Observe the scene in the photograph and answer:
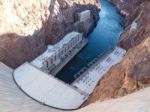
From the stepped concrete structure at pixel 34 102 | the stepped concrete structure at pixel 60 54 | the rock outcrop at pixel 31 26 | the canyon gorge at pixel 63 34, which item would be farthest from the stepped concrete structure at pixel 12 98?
the stepped concrete structure at pixel 60 54

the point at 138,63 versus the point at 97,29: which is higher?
the point at 138,63

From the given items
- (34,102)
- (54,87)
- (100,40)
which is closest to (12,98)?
(34,102)

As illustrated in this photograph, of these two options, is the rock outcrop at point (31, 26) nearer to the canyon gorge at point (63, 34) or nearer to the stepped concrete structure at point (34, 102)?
the canyon gorge at point (63, 34)

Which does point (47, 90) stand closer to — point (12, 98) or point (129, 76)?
point (12, 98)

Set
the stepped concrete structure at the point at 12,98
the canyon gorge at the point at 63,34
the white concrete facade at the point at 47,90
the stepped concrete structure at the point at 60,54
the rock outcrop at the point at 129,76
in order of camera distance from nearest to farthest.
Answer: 1. the rock outcrop at the point at 129,76
2. the stepped concrete structure at the point at 12,98
3. the canyon gorge at the point at 63,34
4. the white concrete facade at the point at 47,90
5. the stepped concrete structure at the point at 60,54

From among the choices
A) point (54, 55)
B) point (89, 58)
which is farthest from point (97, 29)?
point (54, 55)

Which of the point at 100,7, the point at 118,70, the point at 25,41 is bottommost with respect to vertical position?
the point at 100,7

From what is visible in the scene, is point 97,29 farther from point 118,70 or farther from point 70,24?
point 118,70
